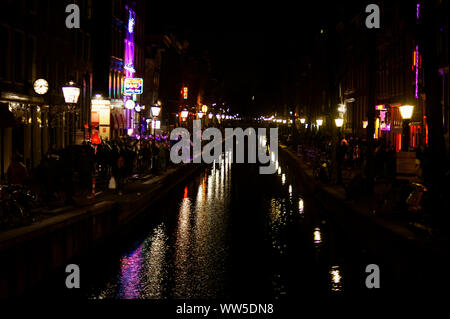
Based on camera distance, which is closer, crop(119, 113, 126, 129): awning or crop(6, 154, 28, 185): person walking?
crop(6, 154, 28, 185): person walking

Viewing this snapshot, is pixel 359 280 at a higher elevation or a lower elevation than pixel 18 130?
lower

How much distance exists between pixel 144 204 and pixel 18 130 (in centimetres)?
1017

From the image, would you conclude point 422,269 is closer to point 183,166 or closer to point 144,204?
point 144,204

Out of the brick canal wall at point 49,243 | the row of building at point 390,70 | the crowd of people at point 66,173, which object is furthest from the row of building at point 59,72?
the row of building at point 390,70

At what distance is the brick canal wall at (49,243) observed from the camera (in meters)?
10.4

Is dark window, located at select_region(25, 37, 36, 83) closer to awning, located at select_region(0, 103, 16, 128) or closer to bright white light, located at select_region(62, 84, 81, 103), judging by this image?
awning, located at select_region(0, 103, 16, 128)

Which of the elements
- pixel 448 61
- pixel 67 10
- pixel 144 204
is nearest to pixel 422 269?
pixel 144 204

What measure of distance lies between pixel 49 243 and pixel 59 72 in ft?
89.9

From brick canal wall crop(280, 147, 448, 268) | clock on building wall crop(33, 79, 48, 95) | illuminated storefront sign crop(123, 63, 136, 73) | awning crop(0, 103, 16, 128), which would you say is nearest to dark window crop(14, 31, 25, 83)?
clock on building wall crop(33, 79, 48, 95)

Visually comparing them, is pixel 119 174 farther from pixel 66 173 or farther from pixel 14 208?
pixel 14 208

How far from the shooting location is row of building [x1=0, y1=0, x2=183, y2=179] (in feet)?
95.8

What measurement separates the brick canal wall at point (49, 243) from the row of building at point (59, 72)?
810 centimetres

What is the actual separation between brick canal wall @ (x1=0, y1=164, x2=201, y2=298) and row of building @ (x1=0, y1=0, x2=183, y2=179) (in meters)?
8.10
